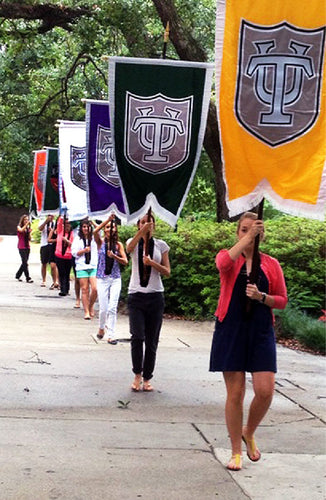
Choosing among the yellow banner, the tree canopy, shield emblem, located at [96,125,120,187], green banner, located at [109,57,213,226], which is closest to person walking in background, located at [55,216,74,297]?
the tree canopy

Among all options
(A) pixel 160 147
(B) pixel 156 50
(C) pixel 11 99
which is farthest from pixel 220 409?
(C) pixel 11 99

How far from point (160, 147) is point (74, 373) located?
2.71 metres

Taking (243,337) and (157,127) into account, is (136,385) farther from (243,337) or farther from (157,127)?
(243,337)

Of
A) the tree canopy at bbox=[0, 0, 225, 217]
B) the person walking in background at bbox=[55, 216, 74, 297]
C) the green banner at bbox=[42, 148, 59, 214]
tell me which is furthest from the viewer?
the person walking in background at bbox=[55, 216, 74, 297]

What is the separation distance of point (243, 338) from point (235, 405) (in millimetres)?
474

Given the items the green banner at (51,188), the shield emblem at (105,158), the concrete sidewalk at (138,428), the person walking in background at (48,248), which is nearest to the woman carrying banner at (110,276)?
the concrete sidewalk at (138,428)

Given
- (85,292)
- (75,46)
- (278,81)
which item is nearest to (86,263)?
(85,292)

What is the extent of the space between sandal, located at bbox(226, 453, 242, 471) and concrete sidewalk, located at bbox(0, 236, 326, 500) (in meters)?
0.05

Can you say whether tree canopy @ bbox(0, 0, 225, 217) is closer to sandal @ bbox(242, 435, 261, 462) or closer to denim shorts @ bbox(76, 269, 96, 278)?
denim shorts @ bbox(76, 269, 96, 278)

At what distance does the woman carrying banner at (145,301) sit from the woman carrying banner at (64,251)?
10.9m

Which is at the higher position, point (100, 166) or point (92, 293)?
point (100, 166)

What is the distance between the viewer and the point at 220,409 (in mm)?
8617

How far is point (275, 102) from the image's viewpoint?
7.17m

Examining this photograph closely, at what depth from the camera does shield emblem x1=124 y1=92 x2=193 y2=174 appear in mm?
9492
